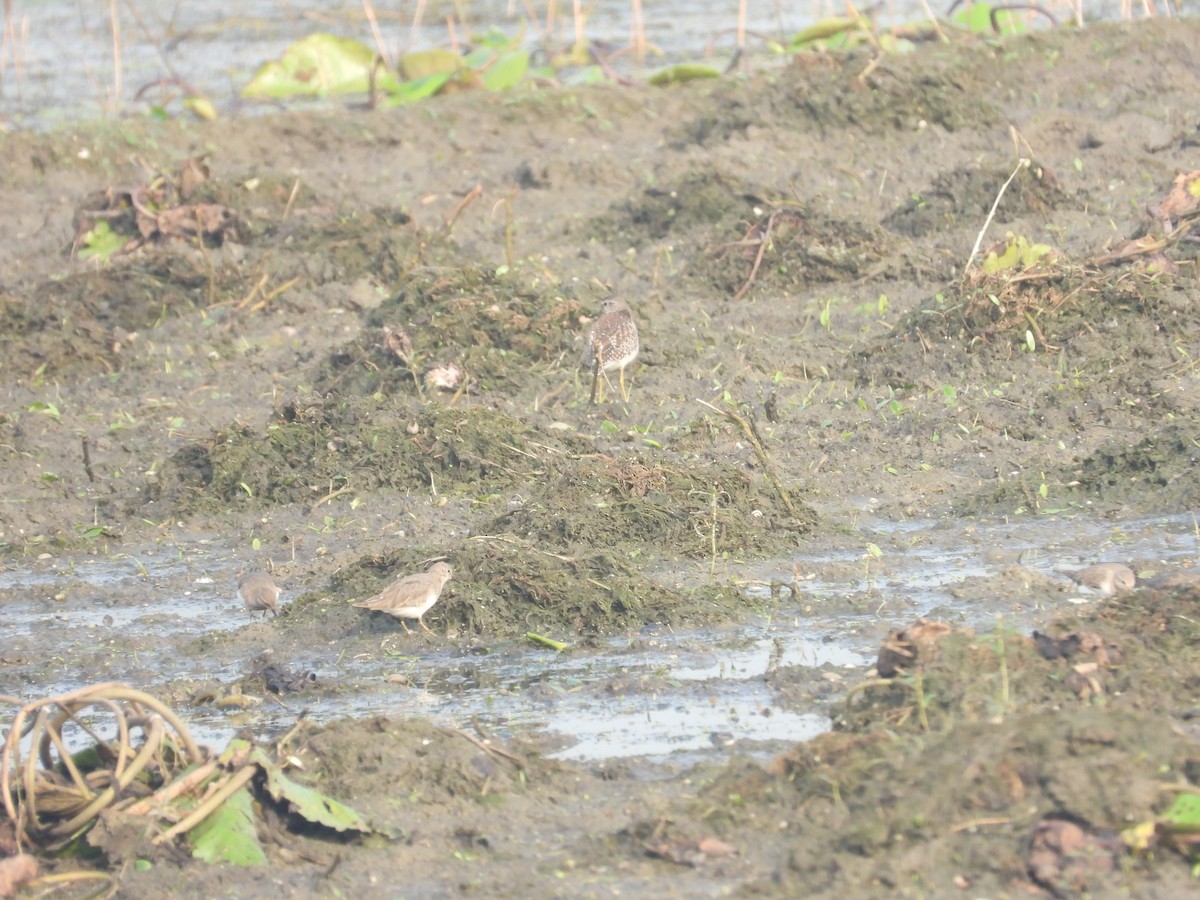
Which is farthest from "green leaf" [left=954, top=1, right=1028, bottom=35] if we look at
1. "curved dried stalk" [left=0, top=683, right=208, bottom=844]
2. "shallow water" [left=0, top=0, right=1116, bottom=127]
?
"curved dried stalk" [left=0, top=683, right=208, bottom=844]

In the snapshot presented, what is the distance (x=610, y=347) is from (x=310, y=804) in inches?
174

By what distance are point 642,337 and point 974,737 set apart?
17.7 feet

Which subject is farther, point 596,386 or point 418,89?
point 418,89

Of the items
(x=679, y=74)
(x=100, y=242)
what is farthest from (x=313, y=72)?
(x=100, y=242)

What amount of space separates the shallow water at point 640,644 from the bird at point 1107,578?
0.23 feet

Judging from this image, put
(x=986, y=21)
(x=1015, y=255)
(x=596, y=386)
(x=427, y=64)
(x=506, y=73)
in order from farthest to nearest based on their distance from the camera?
(x=427, y=64) → (x=986, y=21) → (x=506, y=73) → (x=1015, y=255) → (x=596, y=386)

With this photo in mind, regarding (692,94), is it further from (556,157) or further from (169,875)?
(169,875)

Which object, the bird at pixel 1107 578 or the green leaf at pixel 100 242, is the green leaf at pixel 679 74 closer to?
the green leaf at pixel 100 242

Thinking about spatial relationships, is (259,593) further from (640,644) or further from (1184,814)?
(1184,814)

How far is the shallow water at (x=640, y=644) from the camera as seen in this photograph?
5.36 metres

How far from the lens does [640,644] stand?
6.00m

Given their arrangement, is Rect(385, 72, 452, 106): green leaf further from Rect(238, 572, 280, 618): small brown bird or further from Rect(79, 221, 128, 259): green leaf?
Rect(238, 572, 280, 618): small brown bird

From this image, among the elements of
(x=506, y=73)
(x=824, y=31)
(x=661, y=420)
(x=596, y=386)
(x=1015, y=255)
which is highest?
(x=824, y=31)

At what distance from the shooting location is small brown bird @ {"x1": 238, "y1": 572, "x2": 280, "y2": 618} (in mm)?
6477
